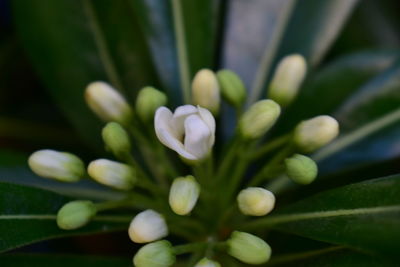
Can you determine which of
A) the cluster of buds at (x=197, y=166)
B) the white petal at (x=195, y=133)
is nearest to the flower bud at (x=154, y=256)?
the cluster of buds at (x=197, y=166)

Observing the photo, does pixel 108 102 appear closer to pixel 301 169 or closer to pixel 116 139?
pixel 116 139

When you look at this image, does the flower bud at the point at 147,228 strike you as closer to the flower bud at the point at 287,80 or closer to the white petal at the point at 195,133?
the white petal at the point at 195,133

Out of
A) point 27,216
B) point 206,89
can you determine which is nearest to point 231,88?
point 206,89

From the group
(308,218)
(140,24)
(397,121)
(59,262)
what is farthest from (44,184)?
(397,121)

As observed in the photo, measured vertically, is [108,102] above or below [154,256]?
above

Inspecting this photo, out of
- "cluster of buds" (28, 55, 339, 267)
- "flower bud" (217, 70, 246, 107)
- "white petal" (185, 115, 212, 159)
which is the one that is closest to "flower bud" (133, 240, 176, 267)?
"cluster of buds" (28, 55, 339, 267)
